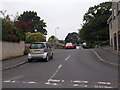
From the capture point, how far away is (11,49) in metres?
19.4

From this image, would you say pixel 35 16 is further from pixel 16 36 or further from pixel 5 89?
pixel 5 89

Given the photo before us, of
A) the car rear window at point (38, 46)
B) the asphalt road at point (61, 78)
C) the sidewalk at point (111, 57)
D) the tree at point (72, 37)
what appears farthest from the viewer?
the tree at point (72, 37)

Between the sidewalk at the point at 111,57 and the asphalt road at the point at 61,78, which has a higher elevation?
the sidewalk at the point at 111,57

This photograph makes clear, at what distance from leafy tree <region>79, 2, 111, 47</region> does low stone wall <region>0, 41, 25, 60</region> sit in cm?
3767

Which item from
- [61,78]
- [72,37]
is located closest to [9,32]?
[61,78]

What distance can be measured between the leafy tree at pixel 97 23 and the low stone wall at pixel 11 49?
124ft

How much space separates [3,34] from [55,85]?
11509 mm

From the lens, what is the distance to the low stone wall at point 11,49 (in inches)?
697

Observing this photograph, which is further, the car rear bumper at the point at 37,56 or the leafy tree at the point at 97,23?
the leafy tree at the point at 97,23

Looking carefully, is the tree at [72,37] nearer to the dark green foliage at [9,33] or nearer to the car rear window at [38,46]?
the dark green foliage at [9,33]

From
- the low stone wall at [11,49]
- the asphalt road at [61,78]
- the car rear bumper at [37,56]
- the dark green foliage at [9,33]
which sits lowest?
the asphalt road at [61,78]

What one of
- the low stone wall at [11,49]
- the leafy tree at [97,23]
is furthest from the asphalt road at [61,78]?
the leafy tree at [97,23]

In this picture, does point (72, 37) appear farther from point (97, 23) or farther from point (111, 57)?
point (111, 57)

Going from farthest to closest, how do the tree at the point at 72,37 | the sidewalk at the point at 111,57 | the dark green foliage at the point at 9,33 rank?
1. the tree at the point at 72,37
2. the dark green foliage at the point at 9,33
3. the sidewalk at the point at 111,57
